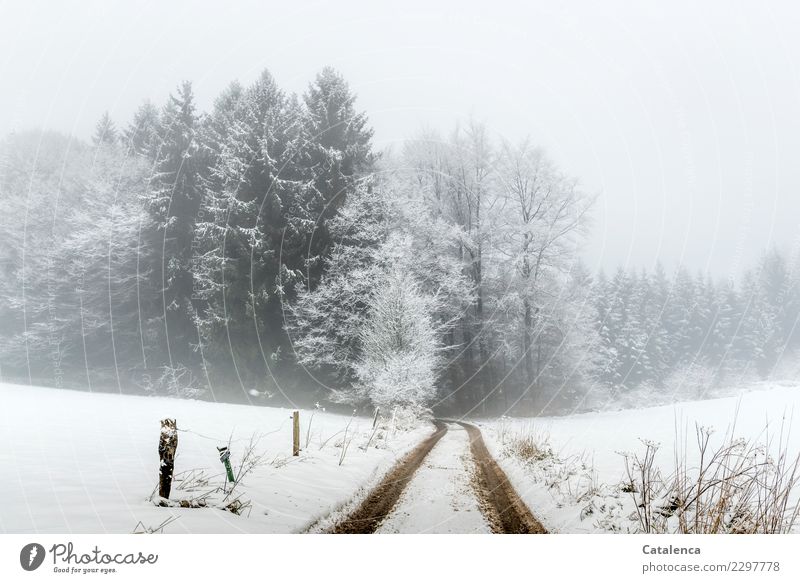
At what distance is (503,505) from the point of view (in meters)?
2.80

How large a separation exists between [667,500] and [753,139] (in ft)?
9.99

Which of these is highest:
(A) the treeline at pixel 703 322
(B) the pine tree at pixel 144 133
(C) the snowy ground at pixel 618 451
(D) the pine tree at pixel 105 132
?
(B) the pine tree at pixel 144 133

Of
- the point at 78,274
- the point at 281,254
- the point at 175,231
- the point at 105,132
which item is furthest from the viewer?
the point at 78,274

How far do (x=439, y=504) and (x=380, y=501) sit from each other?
0.45 metres

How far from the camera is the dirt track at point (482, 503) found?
7.86 feet

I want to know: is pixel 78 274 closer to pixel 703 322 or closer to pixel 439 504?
pixel 439 504

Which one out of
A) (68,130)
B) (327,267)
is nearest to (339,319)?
(327,267)

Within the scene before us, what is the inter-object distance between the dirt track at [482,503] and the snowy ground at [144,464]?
0.62 feet

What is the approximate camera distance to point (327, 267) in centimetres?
572

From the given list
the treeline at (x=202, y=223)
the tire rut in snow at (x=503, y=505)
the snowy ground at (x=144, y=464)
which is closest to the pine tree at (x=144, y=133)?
the treeline at (x=202, y=223)

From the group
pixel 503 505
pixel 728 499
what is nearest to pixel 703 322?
pixel 728 499

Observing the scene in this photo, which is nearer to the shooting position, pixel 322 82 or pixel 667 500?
pixel 667 500

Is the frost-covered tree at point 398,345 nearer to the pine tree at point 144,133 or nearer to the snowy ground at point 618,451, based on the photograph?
the snowy ground at point 618,451

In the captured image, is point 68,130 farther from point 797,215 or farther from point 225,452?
point 797,215
